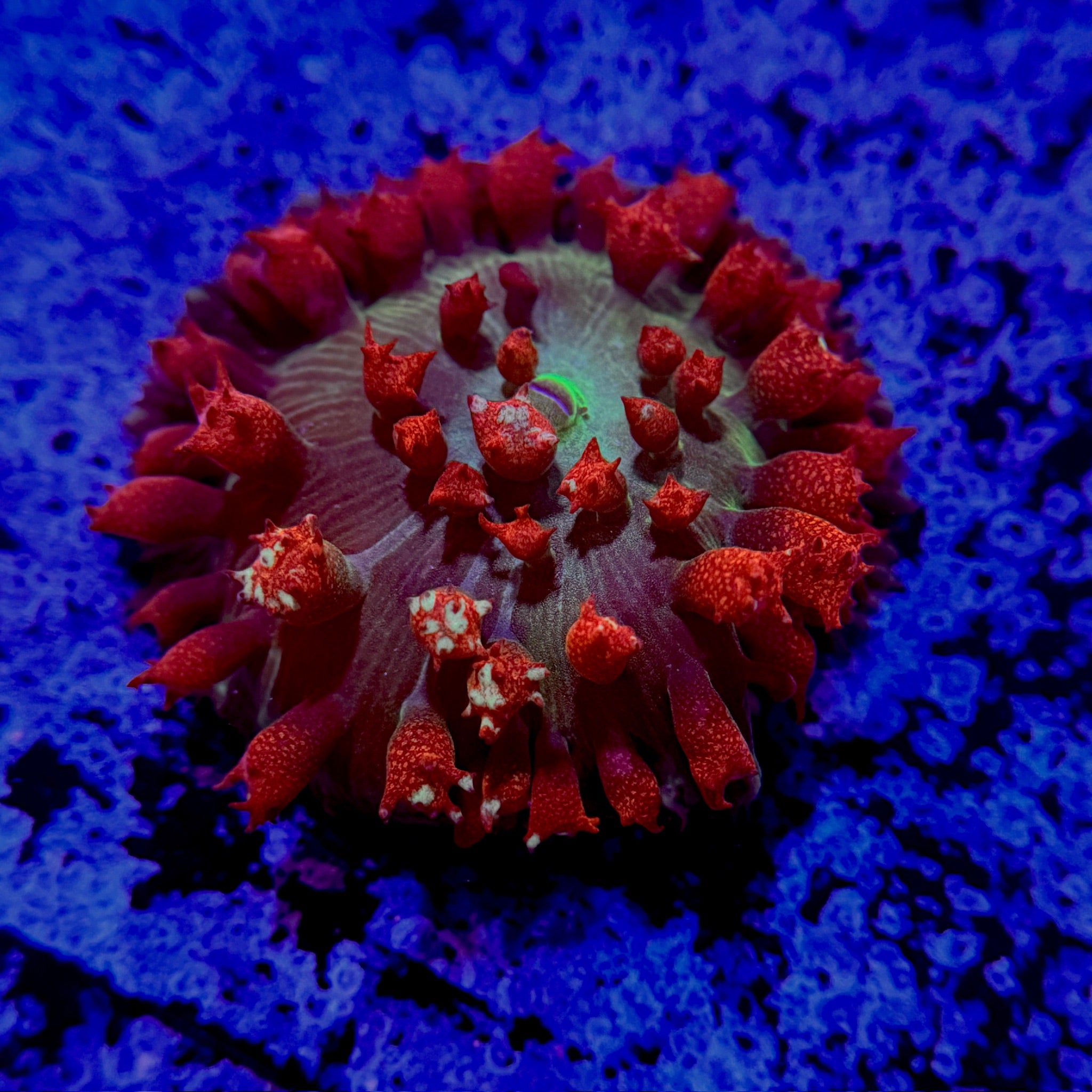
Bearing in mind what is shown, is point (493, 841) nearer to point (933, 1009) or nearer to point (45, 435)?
point (933, 1009)

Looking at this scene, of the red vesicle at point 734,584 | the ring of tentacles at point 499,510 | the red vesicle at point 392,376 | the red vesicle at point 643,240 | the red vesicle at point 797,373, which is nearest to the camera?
the red vesicle at point 734,584

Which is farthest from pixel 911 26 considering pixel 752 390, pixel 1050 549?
pixel 1050 549

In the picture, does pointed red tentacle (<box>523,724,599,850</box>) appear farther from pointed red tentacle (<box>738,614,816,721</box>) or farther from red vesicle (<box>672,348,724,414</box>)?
red vesicle (<box>672,348,724,414</box>)

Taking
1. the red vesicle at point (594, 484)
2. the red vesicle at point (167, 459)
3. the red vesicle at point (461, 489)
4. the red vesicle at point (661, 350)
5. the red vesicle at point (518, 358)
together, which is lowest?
the red vesicle at point (167, 459)

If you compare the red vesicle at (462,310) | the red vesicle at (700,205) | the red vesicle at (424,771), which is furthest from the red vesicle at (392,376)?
the red vesicle at (700,205)

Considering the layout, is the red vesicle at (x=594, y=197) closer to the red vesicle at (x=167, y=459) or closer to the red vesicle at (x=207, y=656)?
the red vesicle at (x=167, y=459)

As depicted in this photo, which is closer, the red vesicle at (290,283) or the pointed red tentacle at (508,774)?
the pointed red tentacle at (508,774)
